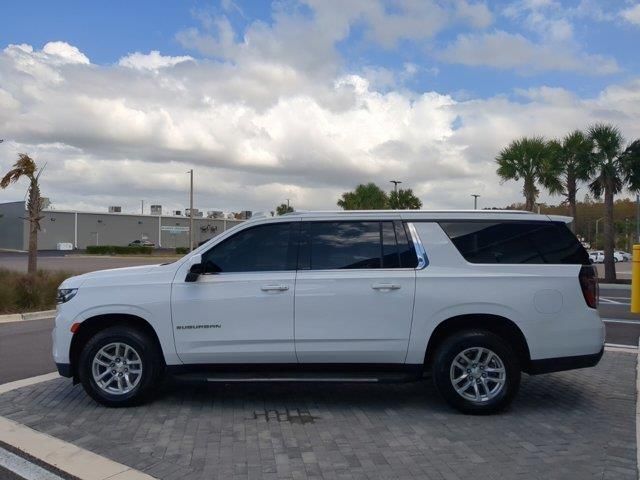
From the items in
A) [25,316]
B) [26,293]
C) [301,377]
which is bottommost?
[25,316]

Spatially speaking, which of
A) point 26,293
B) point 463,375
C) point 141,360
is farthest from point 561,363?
point 26,293

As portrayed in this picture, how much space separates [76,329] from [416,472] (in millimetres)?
3545

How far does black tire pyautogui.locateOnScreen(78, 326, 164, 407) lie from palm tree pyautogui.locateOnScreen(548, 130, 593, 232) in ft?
84.6

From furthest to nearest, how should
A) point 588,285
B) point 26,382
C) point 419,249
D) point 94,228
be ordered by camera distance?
point 94,228 → point 26,382 → point 419,249 → point 588,285

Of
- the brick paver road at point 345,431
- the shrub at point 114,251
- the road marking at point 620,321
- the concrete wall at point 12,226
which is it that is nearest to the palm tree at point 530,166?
the road marking at point 620,321

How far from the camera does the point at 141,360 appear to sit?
20.1 ft

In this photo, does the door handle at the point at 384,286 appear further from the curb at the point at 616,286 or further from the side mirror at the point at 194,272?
the curb at the point at 616,286

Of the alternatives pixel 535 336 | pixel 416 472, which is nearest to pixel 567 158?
pixel 535 336

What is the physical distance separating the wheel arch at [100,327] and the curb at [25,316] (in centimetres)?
770

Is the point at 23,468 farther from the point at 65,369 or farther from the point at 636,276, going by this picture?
the point at 636,276

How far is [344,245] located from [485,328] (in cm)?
157

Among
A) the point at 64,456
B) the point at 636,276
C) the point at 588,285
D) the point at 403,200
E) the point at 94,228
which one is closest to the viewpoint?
the point at 64,456

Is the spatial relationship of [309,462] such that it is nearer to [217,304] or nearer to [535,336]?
[217,304]

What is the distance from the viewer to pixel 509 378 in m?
5.98
